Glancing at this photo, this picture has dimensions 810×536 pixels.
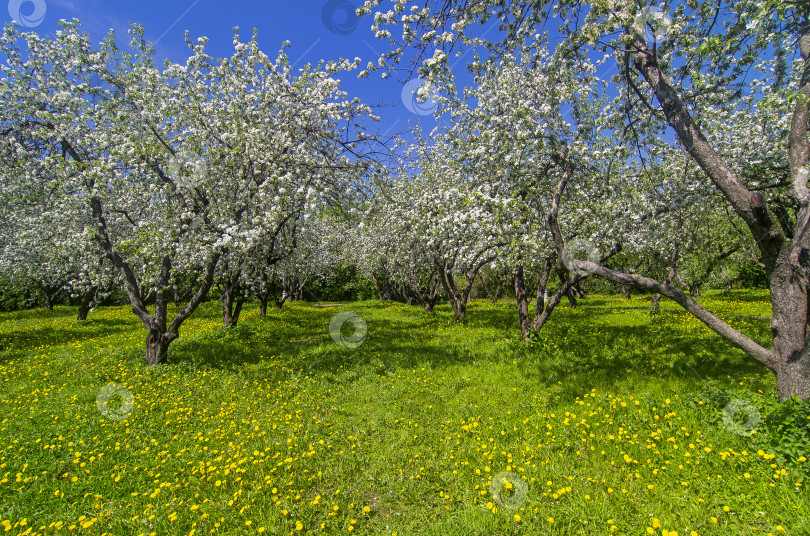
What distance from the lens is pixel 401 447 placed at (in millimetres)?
6484

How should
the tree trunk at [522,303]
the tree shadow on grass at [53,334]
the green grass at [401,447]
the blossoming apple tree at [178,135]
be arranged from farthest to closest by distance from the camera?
the tree shadow on grass at [53,334], the tree trunk at [522,303], the blossoming apple tree at [178,135], the green grass at [401,447]

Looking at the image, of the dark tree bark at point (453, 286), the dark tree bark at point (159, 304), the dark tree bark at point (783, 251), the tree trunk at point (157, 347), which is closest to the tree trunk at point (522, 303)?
the dark tree bark at point (453, 286)

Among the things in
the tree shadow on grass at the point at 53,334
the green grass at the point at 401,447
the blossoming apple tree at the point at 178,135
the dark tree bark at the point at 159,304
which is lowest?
the tree shadow on grass at the point at 53,334

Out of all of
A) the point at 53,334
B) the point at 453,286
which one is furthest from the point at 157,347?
the point at 453,286

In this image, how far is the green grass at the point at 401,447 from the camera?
466 centimetres

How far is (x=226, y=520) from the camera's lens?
4844 mm

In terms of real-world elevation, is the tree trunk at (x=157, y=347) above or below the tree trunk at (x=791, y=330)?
below

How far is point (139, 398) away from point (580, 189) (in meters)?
12.0

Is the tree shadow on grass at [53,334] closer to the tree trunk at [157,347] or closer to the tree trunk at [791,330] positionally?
the tree trunk at [157,347]

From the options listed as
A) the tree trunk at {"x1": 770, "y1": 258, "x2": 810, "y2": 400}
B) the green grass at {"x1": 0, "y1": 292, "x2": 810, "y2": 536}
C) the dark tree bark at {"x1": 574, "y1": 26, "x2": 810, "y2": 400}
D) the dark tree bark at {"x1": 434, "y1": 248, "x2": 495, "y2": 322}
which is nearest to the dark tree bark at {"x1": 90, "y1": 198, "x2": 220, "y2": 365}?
the green grass at {"x1": 0, "y1": 292, "x2": 810, "y2": 536}

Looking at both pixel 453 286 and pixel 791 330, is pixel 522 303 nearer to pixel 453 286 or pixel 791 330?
pixel 791 330

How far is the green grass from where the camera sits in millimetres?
4664

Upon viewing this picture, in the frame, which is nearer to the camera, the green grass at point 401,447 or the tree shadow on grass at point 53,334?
the green grass at point 401,447

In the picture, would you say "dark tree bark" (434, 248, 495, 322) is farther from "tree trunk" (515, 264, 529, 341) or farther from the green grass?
the green grass
